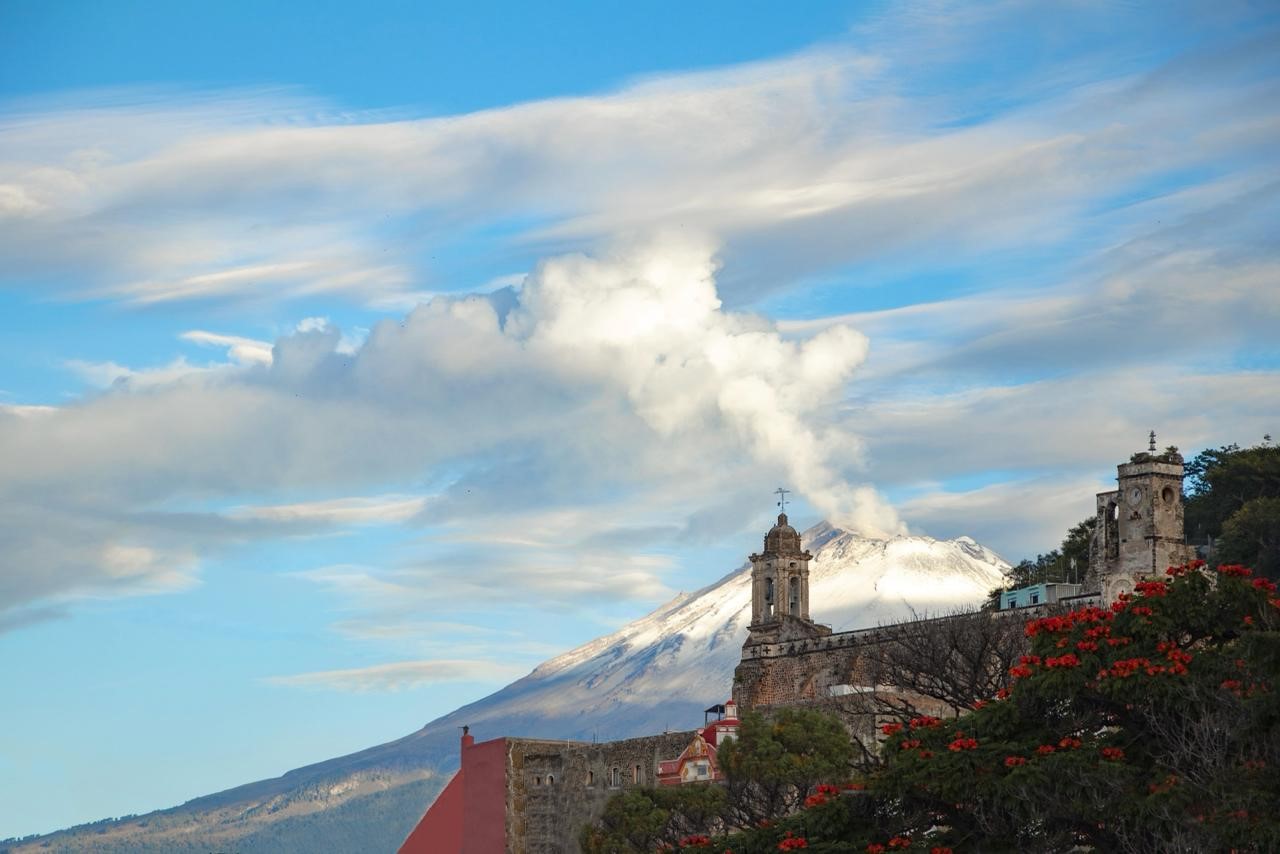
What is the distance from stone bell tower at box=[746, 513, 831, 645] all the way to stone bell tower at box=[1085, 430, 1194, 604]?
50.8 ft

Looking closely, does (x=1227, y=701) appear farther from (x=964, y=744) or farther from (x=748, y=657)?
(x=748, y=657)

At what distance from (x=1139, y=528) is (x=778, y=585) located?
18.1 metres

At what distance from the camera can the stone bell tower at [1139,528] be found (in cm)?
7062

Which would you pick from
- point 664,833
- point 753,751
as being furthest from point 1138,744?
point 664,833

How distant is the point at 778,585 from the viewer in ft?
280

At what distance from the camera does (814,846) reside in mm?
37312

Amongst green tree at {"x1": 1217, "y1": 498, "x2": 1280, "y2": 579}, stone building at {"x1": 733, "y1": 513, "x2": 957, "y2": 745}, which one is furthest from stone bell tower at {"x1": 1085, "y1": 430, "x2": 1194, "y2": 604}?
green tree at {"x1": 1217, "y1": 498, "x2": 1280, "y2": 579}

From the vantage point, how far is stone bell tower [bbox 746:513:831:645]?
8494 centimetres

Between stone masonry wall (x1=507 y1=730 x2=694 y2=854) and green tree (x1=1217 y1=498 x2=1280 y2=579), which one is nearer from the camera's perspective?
stone masonry wall (x1=507 y1=730 x2=694 y2=854)

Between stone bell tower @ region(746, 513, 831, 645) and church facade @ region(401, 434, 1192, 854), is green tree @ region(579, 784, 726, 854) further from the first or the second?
stone bell tower @ region(746, 513, 831, 645)

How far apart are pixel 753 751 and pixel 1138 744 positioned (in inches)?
991

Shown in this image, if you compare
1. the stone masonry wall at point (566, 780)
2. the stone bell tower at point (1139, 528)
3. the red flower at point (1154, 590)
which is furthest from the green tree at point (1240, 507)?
the red flower at point (1154, 590)

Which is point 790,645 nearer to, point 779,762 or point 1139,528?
point 1139,528

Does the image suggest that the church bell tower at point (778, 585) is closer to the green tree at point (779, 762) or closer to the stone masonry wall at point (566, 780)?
the stone masonry wall at point (566, 780)
